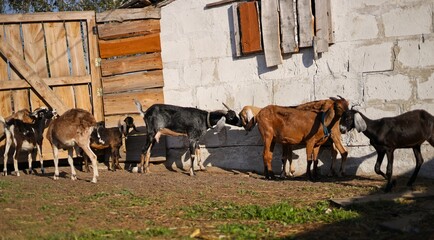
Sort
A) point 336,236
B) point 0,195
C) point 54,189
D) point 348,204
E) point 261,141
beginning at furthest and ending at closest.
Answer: point 261,141 < point 54,189 < point 0,195 < point 348,204 < point 336,236

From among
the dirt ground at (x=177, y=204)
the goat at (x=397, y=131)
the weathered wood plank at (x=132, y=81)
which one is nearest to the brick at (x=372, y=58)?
the goat at (x=397, y=131)

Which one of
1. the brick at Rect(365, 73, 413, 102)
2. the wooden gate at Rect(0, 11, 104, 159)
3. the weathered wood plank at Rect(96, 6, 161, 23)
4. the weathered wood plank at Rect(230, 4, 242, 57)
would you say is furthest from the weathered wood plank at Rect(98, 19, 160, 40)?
the brick at Rect(365, 73, 413, 102)

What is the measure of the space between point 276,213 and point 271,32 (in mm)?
4915

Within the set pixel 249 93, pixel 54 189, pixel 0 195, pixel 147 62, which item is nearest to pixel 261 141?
pixel 249 93

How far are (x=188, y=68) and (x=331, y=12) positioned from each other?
10.2ft

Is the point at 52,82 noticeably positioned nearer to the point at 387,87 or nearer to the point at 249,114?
the point at 249,114

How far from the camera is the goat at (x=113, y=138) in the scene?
38.6 ft

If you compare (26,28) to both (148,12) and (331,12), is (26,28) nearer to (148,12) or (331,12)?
(148,12)

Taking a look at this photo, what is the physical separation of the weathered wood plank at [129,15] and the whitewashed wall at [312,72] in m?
0.23

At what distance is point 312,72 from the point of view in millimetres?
11008

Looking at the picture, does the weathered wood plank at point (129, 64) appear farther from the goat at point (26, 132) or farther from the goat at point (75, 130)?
the goat at point (75, 130)

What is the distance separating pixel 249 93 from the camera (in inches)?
457

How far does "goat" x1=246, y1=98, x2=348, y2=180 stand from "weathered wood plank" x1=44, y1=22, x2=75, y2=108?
406 centimetres

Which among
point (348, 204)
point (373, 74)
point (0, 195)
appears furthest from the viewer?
point (373, 74)
